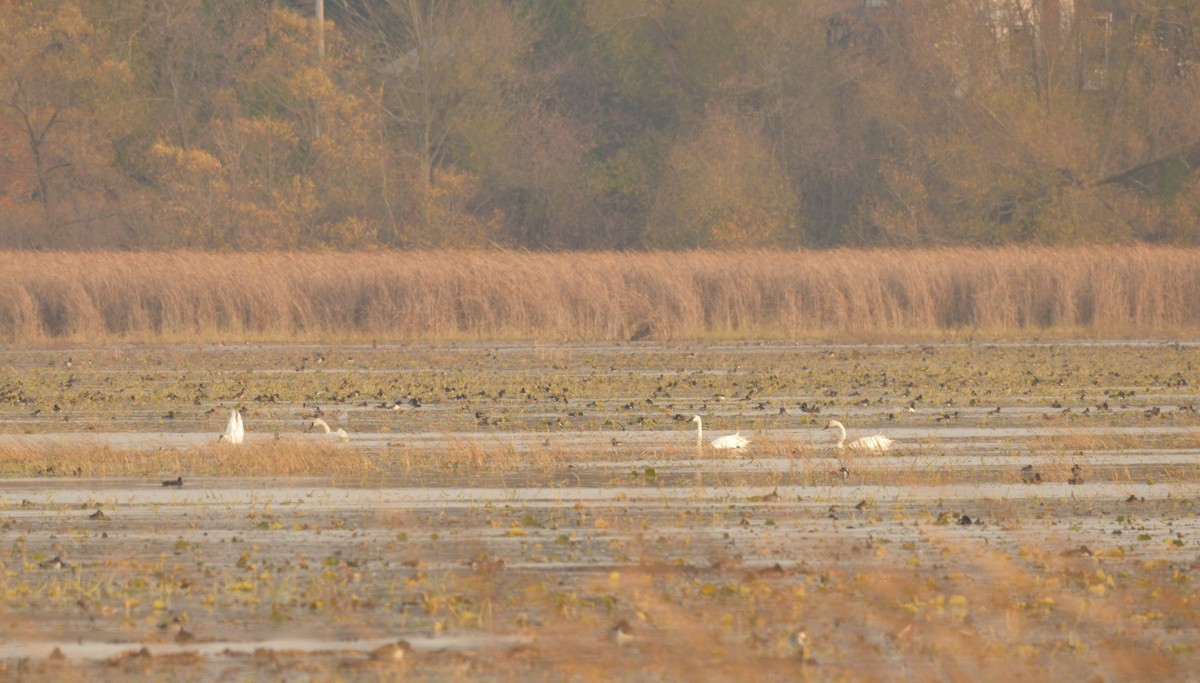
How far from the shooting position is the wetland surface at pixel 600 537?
8758 millimetres

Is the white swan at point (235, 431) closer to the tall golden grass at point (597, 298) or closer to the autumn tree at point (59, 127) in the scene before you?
the tall golden grass at point (597, 298)

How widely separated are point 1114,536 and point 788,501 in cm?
259

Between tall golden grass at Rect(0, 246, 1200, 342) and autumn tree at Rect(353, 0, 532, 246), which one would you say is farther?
autumn tree at Rect(353, 0, 532, 246)

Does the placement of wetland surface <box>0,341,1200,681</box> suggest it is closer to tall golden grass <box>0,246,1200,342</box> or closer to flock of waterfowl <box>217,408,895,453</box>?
flock of waterfowl <box>217,408,895,453</box>

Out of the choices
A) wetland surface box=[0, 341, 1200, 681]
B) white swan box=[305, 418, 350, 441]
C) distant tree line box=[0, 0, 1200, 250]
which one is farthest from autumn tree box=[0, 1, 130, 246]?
white swan box=[305, 418, 350, 441]

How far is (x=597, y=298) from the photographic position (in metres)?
36.8

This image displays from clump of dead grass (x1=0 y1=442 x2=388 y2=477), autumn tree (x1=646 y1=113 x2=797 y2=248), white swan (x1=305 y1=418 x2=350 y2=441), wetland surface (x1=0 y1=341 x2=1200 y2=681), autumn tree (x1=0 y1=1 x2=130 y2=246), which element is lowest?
wetland surface (x1=0 y1=341 x2=1200 y2=681)

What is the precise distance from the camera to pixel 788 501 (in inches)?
539

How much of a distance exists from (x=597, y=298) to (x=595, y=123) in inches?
1247

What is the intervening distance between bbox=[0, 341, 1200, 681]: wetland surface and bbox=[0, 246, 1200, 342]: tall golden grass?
13442 millimetres

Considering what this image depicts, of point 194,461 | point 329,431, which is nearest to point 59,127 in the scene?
point 329,431

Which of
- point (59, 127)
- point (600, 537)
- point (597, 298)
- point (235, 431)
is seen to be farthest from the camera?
point (59, 127)

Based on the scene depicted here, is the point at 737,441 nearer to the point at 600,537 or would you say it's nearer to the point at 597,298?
the point at 600,537

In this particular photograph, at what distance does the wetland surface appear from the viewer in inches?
345
